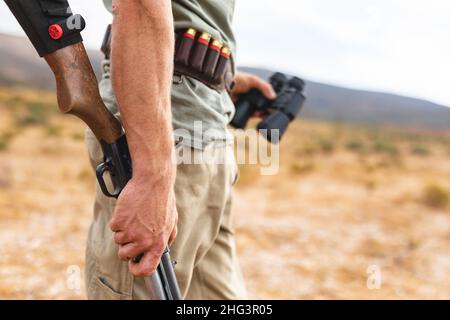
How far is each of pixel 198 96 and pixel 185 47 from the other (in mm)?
153

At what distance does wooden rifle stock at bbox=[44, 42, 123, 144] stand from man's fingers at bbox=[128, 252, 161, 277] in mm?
375

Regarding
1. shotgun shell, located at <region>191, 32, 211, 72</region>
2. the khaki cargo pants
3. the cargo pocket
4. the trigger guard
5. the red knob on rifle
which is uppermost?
the red knob on rifle

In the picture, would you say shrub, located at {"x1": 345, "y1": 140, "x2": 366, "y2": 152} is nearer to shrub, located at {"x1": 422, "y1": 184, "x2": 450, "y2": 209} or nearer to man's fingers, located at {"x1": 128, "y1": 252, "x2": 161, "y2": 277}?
shrub, located at {"x1": 422, "y1": 184, "x2": 450, "y2": 209}

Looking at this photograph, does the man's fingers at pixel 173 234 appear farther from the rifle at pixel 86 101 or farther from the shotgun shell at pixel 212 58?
the shotgun shell at pixel 212 58

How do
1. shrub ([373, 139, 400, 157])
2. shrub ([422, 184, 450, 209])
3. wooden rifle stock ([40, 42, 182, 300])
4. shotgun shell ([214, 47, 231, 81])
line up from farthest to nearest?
1. shrub ([373, 139, 400, 157])
2. shrub ([422, 184, 450, 209])
3. shotgun shell ([214, 47, 231, 81])
4. wooden rifle stock ([40, 42, 182, 300])

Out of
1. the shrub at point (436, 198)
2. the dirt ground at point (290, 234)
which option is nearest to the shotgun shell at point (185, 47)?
the dirt ground at point (290, 234)

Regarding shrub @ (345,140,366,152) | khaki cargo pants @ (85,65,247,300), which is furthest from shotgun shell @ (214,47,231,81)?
shrub @ (345,140,366,152)

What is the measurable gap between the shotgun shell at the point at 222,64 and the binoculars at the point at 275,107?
24.3 inches

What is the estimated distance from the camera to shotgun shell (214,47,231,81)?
1.82 metres

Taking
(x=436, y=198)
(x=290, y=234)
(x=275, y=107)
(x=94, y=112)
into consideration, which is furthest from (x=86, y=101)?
(x=436, y=198)

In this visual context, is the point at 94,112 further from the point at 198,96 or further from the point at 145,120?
the point at 198,96

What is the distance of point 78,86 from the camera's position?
1.54 m

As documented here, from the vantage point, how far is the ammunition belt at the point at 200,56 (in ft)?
5.64

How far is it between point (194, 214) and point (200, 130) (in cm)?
27
